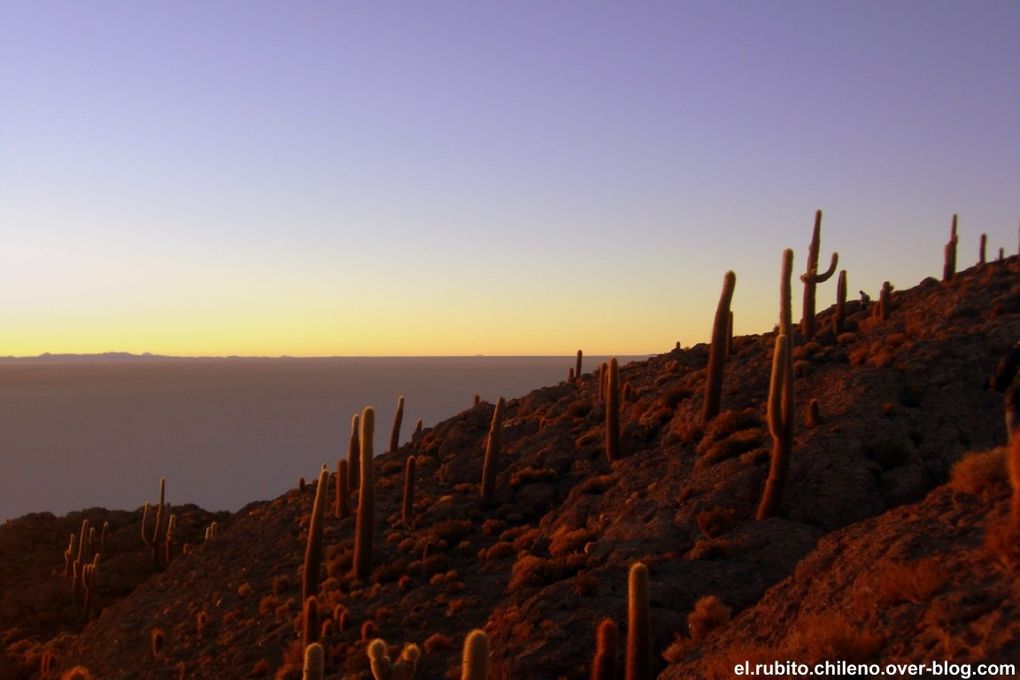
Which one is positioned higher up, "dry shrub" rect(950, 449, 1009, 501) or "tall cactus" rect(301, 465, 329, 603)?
"dry shrub" rect(950, 449, 1009, 501)

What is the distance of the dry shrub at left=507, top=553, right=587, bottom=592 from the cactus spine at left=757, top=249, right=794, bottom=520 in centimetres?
385

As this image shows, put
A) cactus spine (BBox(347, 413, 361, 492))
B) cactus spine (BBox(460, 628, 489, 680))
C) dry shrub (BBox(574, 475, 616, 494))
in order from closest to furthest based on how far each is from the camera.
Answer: cactus spine (BBox(460, 628, 489, 680))
dry shrub (BBox(574, 475, 616, 494))
cactus spine (BBox(347, 413, 361, 492))

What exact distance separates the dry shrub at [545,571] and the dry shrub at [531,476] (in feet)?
22.3

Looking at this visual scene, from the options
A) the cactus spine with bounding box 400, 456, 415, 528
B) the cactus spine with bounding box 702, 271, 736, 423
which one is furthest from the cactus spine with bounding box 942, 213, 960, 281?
the cactus spine with bounding box 400, 456, 415, 528

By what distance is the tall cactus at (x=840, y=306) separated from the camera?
91.9 feet

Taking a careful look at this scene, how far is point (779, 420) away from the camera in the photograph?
16156mm

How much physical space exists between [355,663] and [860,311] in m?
23.2

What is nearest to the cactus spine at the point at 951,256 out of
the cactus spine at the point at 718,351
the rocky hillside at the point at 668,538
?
the rocky hillside at the point at 668,538

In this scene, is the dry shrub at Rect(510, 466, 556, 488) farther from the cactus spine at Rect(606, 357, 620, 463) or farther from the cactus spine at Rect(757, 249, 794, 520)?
the cactus spine at Rect(757, 249, 794, 520)

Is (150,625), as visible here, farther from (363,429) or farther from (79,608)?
(79,608)

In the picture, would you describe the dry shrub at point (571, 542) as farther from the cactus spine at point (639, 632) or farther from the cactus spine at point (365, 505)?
the cactus spine at point (639, 632)

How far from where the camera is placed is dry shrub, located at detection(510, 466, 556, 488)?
2441 cm

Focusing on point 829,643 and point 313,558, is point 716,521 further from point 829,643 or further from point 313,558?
point 313,558

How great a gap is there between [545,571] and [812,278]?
46.0ft
